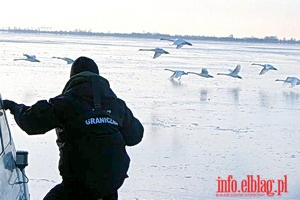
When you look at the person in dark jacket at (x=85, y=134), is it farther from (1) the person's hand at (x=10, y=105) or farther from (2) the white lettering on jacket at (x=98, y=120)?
(1) the person's hand at (x=10, y=105)

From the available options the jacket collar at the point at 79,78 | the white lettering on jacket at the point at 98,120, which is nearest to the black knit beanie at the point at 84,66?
the jacket collar at the point at 79,78

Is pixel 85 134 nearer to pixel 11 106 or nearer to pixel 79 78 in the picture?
pixel 79 78

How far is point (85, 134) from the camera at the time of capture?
303 cm

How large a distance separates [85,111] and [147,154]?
16.7 ft

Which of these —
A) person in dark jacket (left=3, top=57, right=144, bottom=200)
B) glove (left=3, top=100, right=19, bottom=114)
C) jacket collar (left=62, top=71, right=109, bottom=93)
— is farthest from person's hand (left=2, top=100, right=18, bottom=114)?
jacket collar (left=62, top=71, right=109, bottom=93)

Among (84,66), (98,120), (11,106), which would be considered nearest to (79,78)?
(84,66)

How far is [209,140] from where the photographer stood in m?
9.57

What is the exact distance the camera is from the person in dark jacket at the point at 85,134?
3.03 meters

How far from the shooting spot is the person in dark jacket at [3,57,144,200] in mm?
3029

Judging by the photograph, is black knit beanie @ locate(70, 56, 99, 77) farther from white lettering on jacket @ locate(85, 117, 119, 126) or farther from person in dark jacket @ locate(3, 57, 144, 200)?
white lettering on jacket @ locate(85, 117, 119, 126)

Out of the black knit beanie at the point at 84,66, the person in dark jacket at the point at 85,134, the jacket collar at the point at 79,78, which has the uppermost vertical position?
the black knit beanie at the point at 84,66

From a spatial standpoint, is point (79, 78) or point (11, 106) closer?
point (79, 78)

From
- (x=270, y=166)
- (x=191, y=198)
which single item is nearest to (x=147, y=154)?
(x=270, y=166)

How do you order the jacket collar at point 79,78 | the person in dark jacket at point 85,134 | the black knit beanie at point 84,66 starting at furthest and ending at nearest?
the black knit beanie at point 84,66 → the jacket collar at point 79,78 → the person in dark jacket at point 85,134
